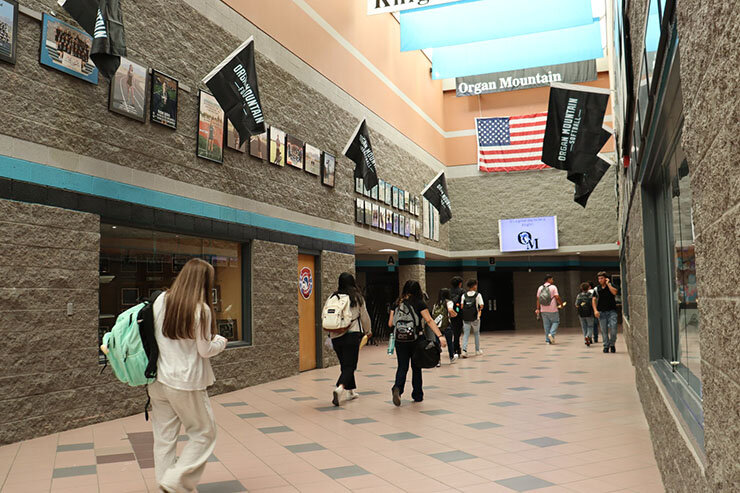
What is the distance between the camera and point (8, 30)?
6.19m

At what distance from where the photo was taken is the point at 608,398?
8.26m

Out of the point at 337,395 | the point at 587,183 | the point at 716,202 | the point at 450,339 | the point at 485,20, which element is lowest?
the point at 337,395

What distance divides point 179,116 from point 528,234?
53.0ft

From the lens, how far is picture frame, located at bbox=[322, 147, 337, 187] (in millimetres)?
12895

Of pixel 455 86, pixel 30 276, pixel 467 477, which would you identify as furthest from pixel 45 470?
pixel 455 86

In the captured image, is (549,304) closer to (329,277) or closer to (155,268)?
(329,277)

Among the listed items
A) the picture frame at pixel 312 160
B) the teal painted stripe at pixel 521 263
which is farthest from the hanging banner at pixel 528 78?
the picture frame at pixel 312 160

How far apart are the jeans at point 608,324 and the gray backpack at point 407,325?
25.0ft

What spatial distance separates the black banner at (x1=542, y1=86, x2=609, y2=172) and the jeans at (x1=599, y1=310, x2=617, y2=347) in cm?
726

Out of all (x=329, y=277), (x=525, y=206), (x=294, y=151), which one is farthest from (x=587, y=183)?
(x=525, y=206)

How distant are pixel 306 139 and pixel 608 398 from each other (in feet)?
23.8

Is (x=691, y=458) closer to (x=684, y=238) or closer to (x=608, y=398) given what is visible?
(x=684, y=238)

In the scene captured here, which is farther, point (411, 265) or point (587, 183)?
point (411, 265)

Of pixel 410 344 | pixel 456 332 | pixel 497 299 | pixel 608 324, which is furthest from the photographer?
pixel 497 299
